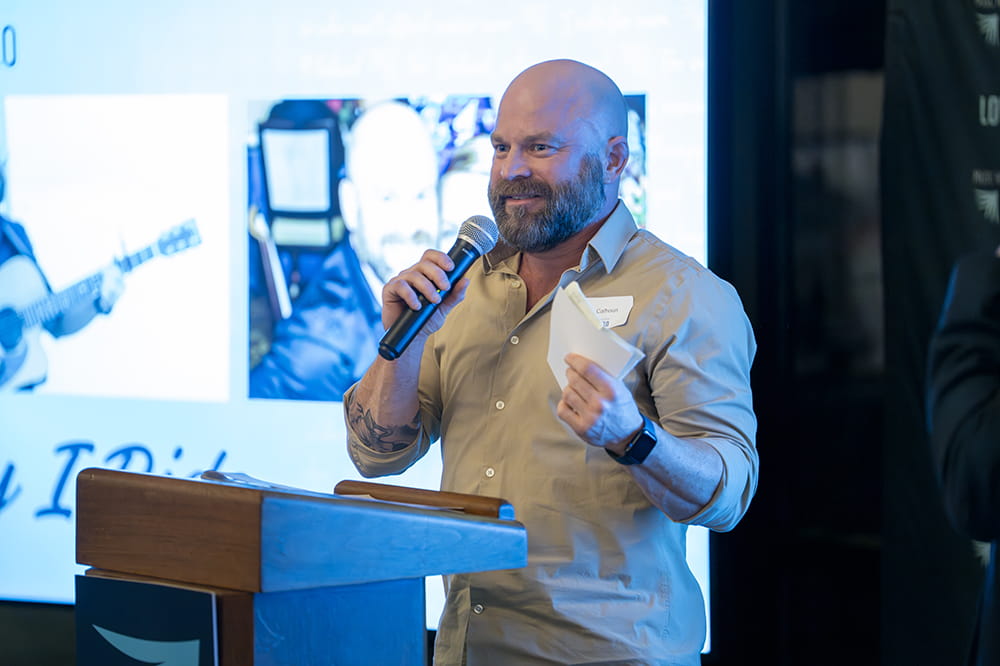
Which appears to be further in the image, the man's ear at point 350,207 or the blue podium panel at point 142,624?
the man's ear at point 350,207

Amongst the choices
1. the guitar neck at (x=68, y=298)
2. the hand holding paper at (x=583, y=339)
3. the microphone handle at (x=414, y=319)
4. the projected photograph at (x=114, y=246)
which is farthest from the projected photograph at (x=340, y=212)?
the hand holding paper at (x=583, y=339)

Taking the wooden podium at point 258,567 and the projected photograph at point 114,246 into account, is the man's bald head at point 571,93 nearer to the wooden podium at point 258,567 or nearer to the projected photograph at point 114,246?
the wooden podium at point 258,567

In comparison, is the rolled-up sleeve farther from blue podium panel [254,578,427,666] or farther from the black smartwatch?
blue podium panel [254,578,427,666]

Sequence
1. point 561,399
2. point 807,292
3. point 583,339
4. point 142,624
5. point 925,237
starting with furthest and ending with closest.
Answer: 1. point 807,292
2. point 925,237
3. point 561,399
4. point 583,339
5. point 142,624

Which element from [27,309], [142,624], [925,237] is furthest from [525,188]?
[27,309]

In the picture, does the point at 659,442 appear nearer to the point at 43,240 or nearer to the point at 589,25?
the point at 589,25

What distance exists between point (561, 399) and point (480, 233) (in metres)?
0.34

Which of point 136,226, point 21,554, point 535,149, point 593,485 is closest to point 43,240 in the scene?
point 136,226

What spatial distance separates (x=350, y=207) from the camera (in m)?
2.97

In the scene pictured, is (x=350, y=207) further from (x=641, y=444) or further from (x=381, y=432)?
(x=641, y=444)

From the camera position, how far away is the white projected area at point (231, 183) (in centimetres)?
281

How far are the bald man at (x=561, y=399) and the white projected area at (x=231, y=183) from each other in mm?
965

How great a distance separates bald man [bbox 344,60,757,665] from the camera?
168 cm

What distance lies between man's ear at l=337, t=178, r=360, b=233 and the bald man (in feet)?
3.56
